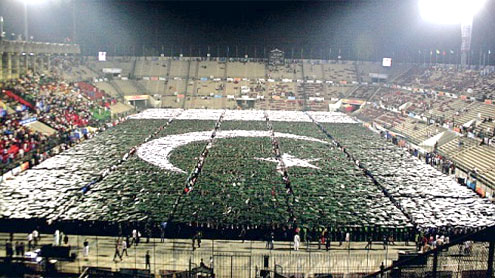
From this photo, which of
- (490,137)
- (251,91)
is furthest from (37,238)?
(251,91)

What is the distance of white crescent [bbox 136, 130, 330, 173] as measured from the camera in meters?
39.7

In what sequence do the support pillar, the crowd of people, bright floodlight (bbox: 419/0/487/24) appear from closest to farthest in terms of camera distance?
the crowd of people, the support pillar, bright floodlight (bbox: 419/0/487/24)

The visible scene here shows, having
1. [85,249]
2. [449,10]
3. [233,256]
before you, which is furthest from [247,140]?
[449,10]

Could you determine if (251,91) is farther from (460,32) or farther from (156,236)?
(156,236)

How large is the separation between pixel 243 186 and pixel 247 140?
17.3 m

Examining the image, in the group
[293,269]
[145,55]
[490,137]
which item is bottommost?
[293,269]

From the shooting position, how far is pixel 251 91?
94.4 meters

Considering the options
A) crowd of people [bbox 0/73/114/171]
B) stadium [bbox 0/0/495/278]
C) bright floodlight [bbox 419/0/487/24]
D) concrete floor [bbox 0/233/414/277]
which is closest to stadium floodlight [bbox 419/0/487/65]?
bright floodlight [bbox 419/0/487/24]

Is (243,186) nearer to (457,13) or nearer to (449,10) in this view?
(449,10)

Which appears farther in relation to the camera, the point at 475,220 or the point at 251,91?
the point at 251,91

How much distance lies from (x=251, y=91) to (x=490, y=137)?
5378 cm

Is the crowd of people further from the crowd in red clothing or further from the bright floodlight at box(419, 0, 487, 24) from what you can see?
the bright floodlight at box(419, 0, 487, 24)

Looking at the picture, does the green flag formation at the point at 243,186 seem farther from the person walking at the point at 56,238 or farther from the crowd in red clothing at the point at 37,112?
the crowd in red clothing at the point at 37,112

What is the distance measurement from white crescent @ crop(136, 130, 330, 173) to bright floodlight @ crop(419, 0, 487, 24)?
39009mm
